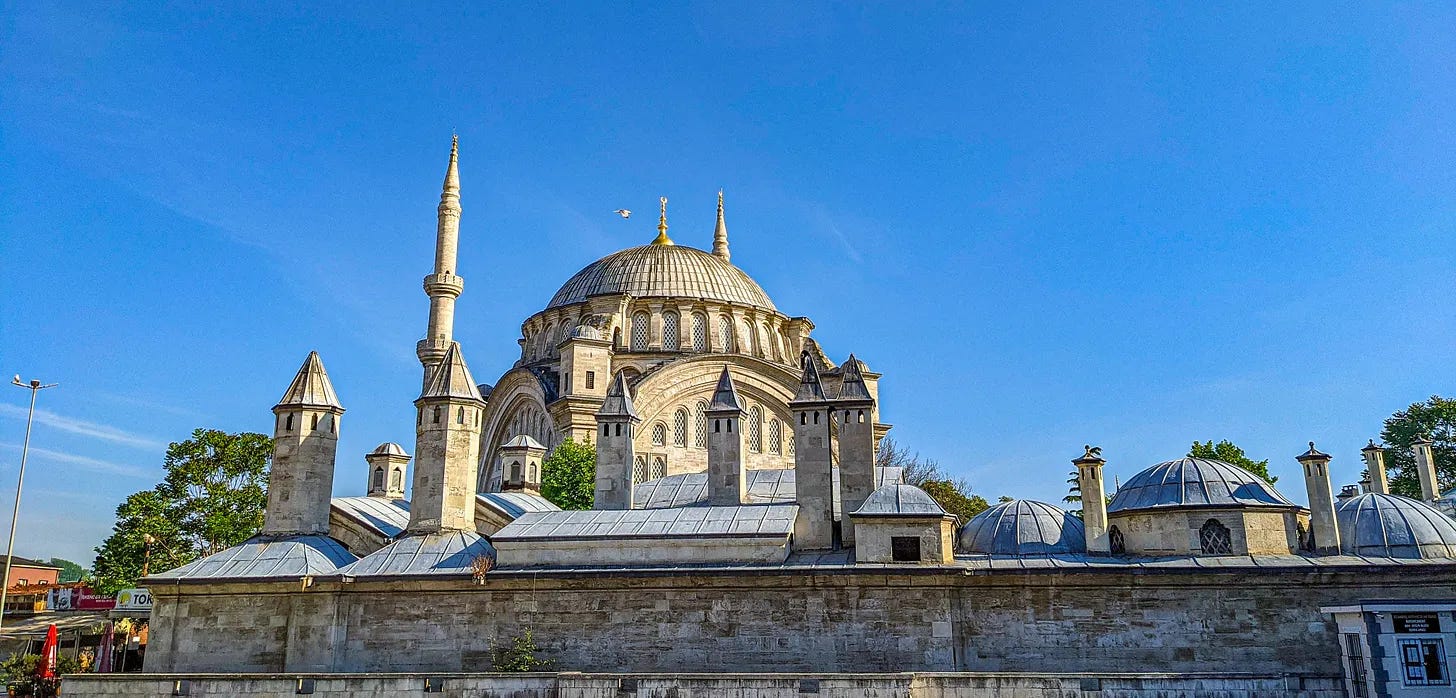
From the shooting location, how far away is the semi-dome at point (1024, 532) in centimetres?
1745

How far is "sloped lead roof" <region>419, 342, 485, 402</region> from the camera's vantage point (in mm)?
19375

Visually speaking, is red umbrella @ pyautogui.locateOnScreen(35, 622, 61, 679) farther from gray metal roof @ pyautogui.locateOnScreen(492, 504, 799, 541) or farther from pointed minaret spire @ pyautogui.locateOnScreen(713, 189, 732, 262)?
pointed minaret spire @ pyautogui.locateOnScreen(713, 189, 732, 262)

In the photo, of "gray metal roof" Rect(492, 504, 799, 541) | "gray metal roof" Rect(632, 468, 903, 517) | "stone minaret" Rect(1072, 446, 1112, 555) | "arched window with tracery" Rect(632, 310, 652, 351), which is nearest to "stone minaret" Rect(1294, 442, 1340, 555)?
"stone minaret" Rect(1072, 446, 1112, 555)

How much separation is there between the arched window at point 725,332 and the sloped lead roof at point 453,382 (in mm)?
18662

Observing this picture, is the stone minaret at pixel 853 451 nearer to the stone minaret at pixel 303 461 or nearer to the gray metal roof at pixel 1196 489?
the gray metal roof at pixel 1196 489

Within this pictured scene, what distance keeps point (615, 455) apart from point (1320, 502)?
12733mm

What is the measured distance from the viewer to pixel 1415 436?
126 ft

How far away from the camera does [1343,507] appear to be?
17594 mm

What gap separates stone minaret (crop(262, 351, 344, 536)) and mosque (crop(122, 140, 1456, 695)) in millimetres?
45

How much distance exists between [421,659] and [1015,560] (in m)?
10.0

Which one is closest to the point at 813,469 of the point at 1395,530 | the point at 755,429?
the point at 1395,530

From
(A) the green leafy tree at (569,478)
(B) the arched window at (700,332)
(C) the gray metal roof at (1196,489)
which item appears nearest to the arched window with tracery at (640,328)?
(B) the arched window at (700,332)

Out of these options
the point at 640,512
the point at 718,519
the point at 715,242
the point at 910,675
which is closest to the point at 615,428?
the point at 640,512

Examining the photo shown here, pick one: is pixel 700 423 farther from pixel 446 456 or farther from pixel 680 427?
pixel 446 456
